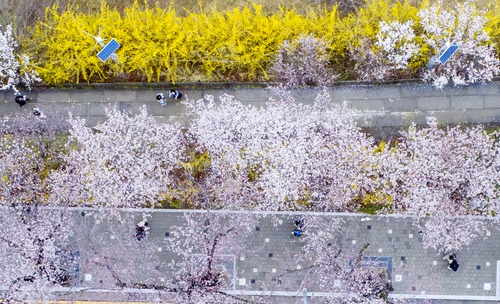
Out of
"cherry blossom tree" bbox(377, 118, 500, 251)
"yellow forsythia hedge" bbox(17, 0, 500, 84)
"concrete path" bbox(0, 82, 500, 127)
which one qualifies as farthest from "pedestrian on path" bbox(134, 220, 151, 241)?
"cherry blossom tree" bbox(377, 118, 500, 251)

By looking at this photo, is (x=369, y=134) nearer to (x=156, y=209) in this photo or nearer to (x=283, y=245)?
(x=283, y=245)

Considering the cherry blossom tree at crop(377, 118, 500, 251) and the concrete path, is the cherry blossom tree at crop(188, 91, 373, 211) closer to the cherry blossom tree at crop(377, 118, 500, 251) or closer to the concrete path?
the concrete path

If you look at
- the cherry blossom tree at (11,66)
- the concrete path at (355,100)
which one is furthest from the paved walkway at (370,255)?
the cherry blossom tree at (11,66)

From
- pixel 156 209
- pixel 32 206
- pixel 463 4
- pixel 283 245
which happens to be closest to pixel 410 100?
pixel 463 4

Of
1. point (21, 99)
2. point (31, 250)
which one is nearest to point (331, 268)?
point (31, 250)

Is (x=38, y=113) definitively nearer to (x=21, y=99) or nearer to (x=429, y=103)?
(x=21, y=99)

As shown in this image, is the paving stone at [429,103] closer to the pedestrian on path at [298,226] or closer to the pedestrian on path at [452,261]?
the pedestrian on path at [452,261]
